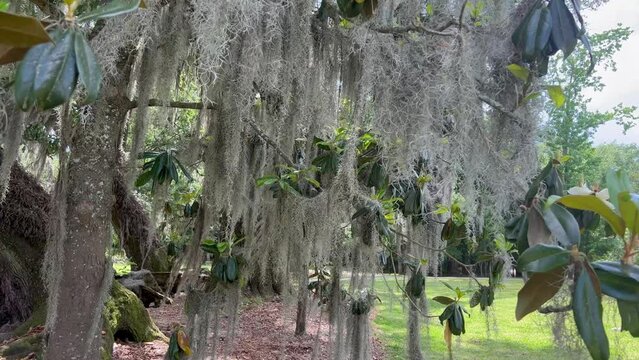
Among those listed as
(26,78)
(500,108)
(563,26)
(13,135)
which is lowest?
(26,78)

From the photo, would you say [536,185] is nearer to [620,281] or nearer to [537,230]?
[537,230]

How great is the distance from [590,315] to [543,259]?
0.41ft

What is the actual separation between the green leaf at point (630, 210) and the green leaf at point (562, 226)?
6.1 inches

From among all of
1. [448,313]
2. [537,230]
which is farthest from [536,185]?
[448,313]

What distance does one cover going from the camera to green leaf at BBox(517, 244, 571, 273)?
98 centimetres

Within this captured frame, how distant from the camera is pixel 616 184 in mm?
933

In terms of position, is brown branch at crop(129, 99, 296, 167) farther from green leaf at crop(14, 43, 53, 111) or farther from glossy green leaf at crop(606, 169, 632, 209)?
glossy green leaf at crop(606, 169, 632, 209)

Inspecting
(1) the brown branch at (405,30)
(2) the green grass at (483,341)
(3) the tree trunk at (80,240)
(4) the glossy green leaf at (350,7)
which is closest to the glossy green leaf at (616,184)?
(4) the glossy green leaf at (350,7)

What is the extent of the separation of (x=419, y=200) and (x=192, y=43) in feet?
5.07

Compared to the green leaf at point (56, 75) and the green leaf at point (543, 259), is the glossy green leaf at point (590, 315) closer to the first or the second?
the green leaf at point (543, 259)

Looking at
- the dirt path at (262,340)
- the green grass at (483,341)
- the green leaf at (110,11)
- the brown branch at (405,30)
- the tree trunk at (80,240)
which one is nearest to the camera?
the green leaf at (110,11)

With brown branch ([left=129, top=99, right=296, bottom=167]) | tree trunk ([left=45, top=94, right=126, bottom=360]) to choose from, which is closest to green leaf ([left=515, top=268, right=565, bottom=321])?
brown branch ([left=129, top=99, right=296, bottom=167])

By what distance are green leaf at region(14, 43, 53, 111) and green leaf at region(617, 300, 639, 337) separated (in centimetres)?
113

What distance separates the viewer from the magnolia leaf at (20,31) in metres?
0.72
